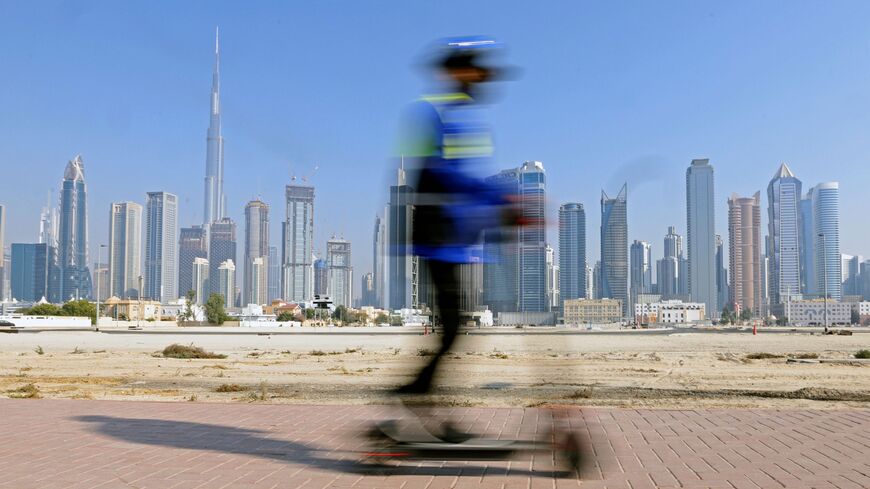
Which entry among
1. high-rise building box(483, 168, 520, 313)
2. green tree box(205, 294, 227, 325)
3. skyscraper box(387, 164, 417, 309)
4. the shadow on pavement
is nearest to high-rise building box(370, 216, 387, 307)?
skyscraper box(387, 164, 417, 309)

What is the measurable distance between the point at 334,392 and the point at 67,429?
4.34 m

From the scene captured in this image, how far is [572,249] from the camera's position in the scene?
4.06 m

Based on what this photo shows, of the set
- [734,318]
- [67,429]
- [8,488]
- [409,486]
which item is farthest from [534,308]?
[734,318]

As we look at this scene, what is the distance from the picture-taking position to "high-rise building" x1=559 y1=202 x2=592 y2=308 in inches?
157

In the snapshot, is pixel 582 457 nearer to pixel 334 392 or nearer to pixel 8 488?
pixel 8 488

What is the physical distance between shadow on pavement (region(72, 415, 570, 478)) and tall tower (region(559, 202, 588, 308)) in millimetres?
1068

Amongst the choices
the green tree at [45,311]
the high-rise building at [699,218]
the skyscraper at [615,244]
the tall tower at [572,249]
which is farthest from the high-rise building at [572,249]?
the green tree at [45,311]

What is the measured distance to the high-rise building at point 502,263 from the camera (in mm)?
3887

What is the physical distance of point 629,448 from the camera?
17.8ft

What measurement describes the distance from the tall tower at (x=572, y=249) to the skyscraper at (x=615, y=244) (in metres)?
0.13

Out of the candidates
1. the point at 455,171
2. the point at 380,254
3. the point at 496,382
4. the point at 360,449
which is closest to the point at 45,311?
the point at 496,382

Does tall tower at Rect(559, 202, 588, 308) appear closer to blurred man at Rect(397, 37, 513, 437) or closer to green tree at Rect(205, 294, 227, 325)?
blurred man at Rect(397, 37, 513, 437)

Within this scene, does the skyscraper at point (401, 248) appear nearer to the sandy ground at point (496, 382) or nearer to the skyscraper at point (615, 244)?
the sandy ground at point (496, 382)

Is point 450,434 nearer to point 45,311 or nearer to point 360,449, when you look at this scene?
point 360,449
